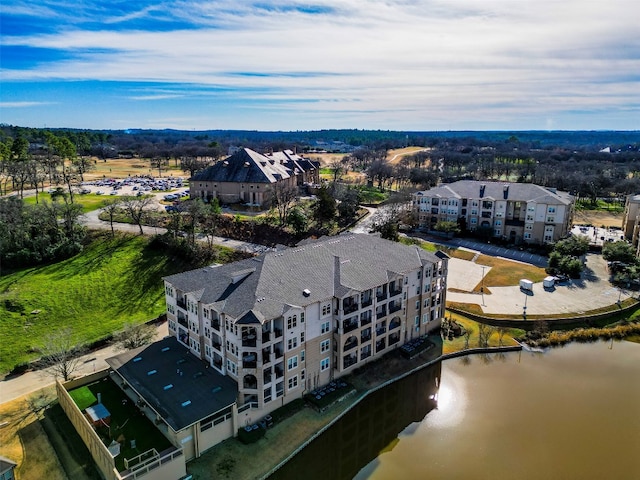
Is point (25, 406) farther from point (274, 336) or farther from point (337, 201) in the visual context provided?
point (337, 201)

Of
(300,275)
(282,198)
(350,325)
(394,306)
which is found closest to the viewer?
(300,275)

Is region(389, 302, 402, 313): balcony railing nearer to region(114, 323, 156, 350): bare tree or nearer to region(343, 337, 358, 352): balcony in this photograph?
region(343, 337, 358, 352): balcony

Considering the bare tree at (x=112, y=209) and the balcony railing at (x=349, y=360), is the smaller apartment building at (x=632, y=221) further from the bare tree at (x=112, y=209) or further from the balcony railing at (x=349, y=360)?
the bare tree at (x=112, y=209)

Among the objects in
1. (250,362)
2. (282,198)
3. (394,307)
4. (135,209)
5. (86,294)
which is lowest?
(86,294)

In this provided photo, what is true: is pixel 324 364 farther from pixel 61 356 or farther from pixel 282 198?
pixel 282 198

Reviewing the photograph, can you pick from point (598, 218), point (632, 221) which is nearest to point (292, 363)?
point (632, 221)

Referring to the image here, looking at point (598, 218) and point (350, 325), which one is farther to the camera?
point (598, 218)

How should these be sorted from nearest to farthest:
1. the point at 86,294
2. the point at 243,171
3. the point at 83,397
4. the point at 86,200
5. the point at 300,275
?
the point at 83,397
the point at 300,275
the point at 86,294
the point at 86,200
the point at 243,171

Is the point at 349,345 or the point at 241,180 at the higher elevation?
the point at 241,180

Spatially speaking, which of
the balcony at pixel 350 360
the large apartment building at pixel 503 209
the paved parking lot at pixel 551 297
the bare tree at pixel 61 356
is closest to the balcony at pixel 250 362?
the balcony at pixel 350 360
